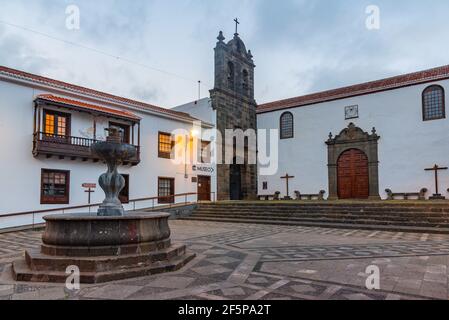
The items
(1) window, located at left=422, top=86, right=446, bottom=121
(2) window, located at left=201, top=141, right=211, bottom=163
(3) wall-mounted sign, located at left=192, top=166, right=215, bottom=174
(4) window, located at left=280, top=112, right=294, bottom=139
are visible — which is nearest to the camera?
(1) window, located at left=422, top=86, right=446, bottom=121

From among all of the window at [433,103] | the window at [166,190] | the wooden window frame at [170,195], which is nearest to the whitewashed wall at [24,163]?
the wooden window frame at [170,195]

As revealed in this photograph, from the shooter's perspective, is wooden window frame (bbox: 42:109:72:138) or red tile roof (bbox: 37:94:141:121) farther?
wooden window frame (bbox: 42:109:72:138)

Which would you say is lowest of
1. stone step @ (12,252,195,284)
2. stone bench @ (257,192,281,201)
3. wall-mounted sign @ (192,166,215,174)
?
stone step @ (12,252,195,284)

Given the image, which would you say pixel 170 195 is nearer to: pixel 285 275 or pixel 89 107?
pixel 89 107

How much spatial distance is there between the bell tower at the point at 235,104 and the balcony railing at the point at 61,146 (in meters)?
7.56

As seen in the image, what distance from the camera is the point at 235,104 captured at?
19.9 metres

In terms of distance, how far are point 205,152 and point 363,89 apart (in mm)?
8730

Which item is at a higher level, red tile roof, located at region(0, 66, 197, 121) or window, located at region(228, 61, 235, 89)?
window, located at region(228, 61, 235, 89)

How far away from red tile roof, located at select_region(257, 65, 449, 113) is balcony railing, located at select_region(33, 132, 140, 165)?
11.3m

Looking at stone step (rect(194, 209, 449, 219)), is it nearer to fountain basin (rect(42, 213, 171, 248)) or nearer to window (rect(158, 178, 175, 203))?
window (rect(158, 178, 175, 203))

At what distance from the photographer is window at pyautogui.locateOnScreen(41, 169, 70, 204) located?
1248 centimetres

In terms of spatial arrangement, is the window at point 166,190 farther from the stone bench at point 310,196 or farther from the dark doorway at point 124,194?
the stone bench at point 310,196

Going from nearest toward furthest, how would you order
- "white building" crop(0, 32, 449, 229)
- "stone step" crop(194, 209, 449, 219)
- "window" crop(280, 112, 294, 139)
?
"stone step" crop(194, 209, 449, 219)
"white building" crop(0, 32, 449, 229)
"window" crop(280, 112, 294, 139)

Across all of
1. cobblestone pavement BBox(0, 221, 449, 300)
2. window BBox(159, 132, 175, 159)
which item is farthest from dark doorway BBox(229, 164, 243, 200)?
cobblestone pavement BBox(0, 221, 449, 300)
